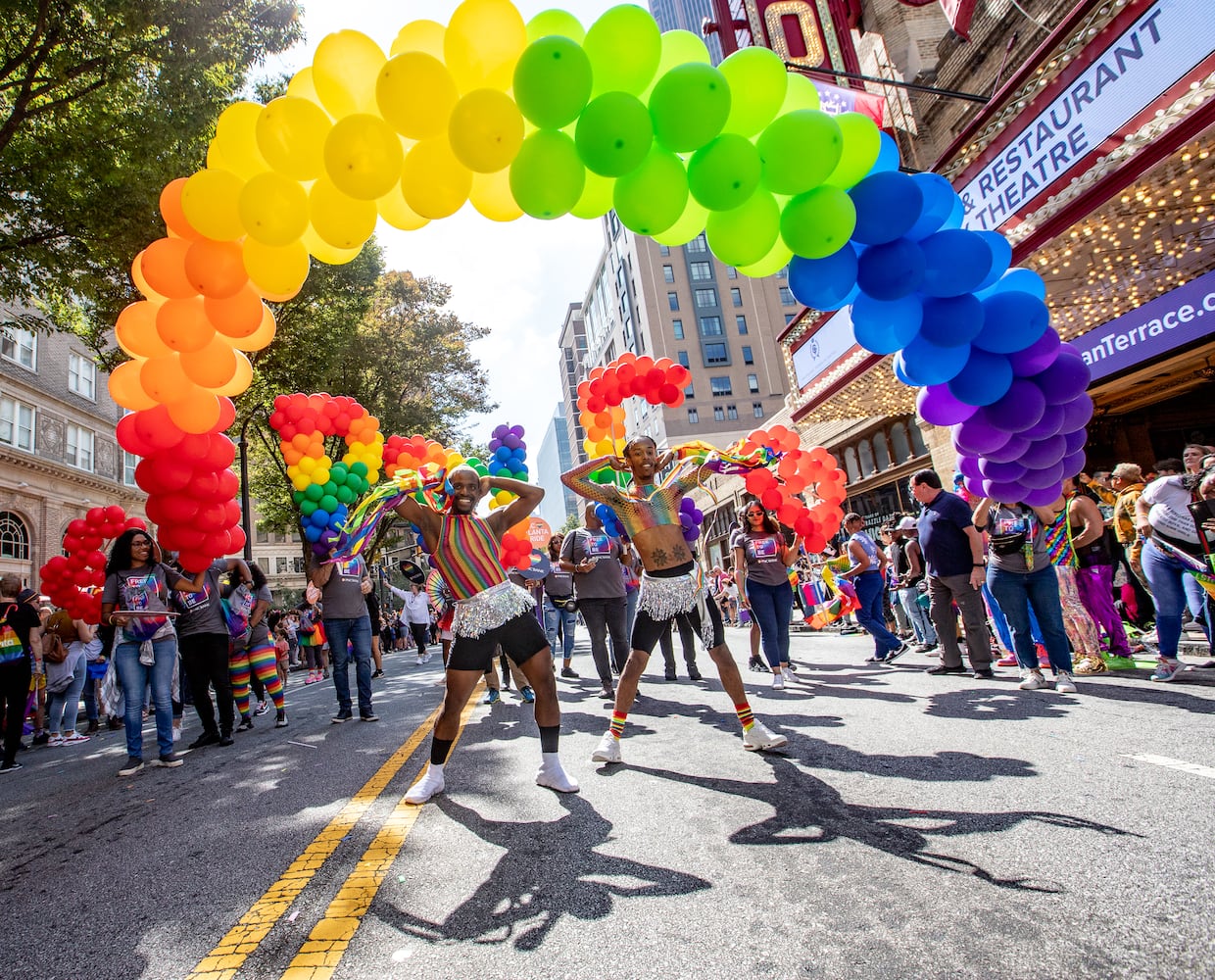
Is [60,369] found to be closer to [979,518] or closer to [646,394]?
[646,394]

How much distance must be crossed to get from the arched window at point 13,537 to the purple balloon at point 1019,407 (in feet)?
103

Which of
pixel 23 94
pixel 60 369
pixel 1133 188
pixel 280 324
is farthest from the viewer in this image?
pixel 60 369

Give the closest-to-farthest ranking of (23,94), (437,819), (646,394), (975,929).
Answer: (975,929) < (437,819) < (23,94) < (646,394)

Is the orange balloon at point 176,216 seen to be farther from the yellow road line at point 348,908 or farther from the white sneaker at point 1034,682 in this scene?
the white sneaker at point 1034,682

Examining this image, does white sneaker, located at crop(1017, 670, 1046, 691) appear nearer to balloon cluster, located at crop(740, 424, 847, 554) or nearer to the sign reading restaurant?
balloon cluster, located at crop(740, 424, 847, 554)

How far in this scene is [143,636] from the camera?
5.85 meters

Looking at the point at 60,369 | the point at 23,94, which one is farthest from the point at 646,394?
the point at 60,369

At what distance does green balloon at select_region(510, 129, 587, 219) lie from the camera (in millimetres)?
3508

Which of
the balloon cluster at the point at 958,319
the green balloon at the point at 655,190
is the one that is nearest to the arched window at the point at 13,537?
the green balloon at the point at 655,190

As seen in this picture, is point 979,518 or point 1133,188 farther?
point 1133,188

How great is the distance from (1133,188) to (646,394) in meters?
5.64

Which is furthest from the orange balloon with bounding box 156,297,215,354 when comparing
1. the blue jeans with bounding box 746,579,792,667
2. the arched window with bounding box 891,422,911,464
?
the arched window with bounding box 891,422,911,464

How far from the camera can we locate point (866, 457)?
18234mm

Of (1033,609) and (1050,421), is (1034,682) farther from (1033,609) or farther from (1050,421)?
(1050,421)
